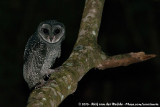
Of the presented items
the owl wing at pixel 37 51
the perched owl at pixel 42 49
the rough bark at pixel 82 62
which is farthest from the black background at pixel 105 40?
the rough bark at pixel 82 62

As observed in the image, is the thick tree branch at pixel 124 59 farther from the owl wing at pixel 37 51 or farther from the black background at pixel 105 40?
the black background at pixel 105 40

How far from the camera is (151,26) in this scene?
796 cm

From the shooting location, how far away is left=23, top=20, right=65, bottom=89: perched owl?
16.8ft

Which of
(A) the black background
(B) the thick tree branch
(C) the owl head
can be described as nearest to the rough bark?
(B) the thick tree branch

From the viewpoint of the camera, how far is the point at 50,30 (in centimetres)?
509

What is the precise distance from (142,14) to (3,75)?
12.5ft

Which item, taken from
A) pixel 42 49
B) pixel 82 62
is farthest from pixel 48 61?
pixel 82 62

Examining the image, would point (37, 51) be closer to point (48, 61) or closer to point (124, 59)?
point (48, 61)

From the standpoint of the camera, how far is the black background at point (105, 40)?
7.51 metres

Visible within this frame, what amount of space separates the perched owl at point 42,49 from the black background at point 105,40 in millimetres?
2107

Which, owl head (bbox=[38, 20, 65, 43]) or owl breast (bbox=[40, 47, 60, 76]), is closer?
owl head (bbox=[38, 20, 65, 43])

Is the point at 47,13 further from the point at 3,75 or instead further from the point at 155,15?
the point at 155,15

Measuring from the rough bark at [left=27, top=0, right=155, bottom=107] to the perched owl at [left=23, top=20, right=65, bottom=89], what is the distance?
0.69 m

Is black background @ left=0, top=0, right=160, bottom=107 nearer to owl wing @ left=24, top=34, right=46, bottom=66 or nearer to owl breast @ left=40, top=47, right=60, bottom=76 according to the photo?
owl breast @ left=40, top=47, right=60, bottom=76
